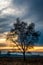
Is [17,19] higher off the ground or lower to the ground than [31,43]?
higher

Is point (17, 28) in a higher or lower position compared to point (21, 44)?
higher

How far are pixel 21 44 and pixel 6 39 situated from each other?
4.40 meters

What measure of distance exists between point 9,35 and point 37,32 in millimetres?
7153

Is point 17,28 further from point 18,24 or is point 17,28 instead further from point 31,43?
point 31,43

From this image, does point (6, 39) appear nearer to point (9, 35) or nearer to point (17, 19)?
point (9, 35)

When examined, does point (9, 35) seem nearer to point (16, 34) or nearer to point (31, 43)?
point (16, 34)

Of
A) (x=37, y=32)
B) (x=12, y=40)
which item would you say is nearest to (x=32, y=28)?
(x=37, y=32)

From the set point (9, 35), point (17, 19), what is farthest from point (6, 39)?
point (17, 19)

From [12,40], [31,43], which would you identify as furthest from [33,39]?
[12,40]

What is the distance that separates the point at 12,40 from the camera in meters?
65.5

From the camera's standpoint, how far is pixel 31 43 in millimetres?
65625

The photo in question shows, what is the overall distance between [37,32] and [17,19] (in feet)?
19.9

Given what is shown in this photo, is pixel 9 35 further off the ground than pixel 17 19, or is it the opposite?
pixel 17 19

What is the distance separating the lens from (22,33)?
2559 inches
